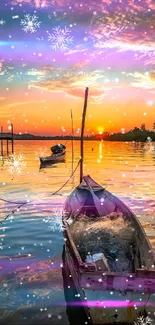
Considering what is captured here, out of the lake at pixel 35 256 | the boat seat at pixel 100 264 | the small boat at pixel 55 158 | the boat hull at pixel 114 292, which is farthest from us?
the small boat at pixel 55 158

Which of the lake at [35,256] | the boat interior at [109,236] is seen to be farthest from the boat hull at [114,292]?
the lake at [35,256]

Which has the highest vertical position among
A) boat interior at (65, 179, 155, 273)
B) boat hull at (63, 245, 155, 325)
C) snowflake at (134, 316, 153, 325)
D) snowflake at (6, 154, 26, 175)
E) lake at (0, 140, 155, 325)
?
boat interior at (65, 179, 155, 273)

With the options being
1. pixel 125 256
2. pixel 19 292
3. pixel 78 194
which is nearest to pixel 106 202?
pixel 78 194

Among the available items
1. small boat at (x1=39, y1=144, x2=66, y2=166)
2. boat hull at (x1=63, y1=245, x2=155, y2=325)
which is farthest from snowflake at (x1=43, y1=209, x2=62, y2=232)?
small boat at (x1=39, y1=144, x2=66, y2=166)

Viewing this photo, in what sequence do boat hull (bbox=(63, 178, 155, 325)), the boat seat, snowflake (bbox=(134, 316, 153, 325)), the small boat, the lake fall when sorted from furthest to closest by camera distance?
the small boat, the lake, the boat seat, snowflake (bbox=(134, 316, 153, 325)), boat hull (bbox=(63, 178, 155, 325))

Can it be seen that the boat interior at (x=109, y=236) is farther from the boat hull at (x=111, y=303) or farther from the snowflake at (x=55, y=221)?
the snowflake at (x=55, y=221)

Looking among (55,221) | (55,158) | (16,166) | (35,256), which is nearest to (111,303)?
(35,256)

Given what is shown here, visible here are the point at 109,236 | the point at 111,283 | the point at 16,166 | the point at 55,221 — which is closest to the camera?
the point at 111,283

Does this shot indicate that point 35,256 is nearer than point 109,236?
No

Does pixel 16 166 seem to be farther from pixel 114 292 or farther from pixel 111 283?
pixel 111 283

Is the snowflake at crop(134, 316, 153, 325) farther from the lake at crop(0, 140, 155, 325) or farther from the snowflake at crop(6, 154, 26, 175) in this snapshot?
the snowflake at crop(6, 154, 26, 175)

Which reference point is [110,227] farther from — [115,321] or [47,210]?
[47,210]

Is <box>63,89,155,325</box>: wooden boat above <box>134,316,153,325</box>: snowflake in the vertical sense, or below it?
above

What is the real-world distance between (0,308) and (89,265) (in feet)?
8.94
